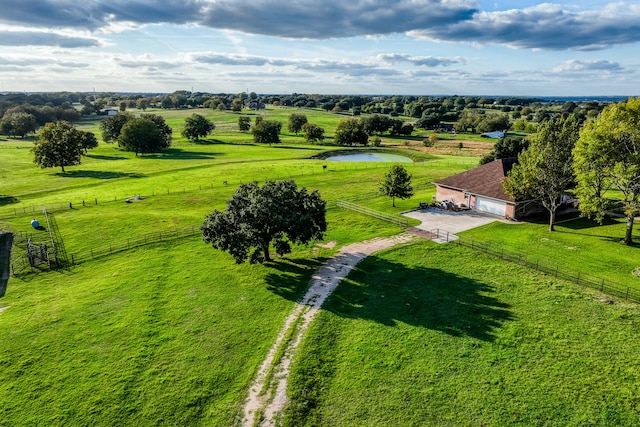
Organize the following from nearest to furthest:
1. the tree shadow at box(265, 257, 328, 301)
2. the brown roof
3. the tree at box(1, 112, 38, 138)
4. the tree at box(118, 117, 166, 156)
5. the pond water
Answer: the tree shadow at box(265, 257, 328, 301)
the brown roof
the tree at box(118, 117, 166, 156)
the pond water
the tree at box(1, 112, 38, 138)

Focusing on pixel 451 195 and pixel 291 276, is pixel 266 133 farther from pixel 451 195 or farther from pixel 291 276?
pixel 291 276

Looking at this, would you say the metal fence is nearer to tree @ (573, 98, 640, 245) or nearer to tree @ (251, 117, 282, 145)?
tree @ (573, 98, 640, 245)

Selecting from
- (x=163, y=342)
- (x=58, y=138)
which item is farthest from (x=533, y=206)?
(x=58, y=138)

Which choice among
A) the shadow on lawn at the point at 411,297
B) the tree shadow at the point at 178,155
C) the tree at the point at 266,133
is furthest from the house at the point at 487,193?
the tree at the point at 266,133

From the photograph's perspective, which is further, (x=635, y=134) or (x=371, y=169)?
(x=371, y=169)

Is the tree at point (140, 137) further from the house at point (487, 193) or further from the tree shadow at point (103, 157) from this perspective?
the house at point (487, 193)

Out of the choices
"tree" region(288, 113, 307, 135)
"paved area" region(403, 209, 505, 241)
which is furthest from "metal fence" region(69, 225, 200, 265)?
"tree" region(288, 113, 307, 135)

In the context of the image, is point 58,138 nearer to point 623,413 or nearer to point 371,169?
point 371,169
